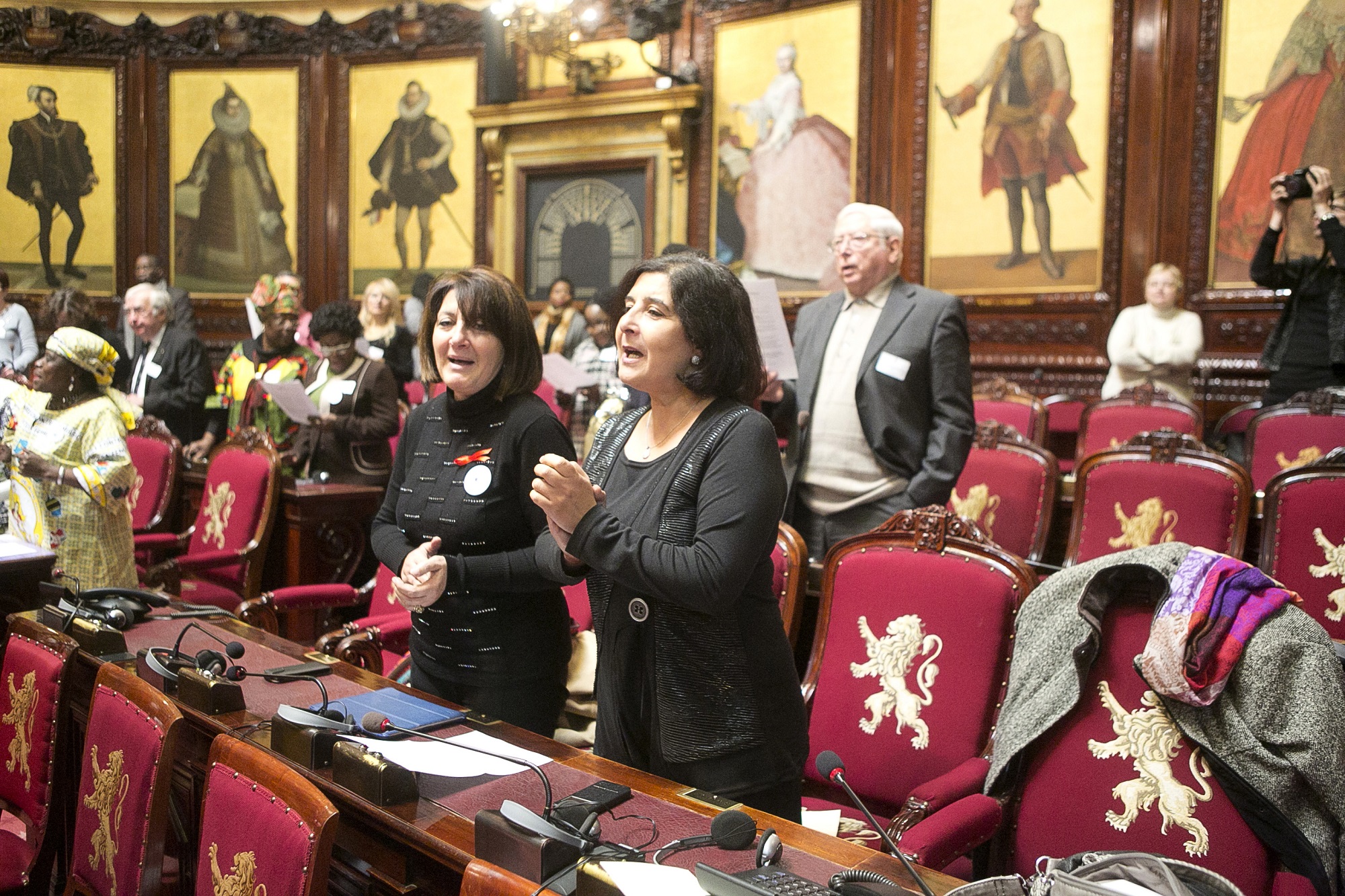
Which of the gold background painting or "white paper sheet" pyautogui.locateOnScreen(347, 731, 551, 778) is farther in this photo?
the gold background painting

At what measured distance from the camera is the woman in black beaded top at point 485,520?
2037mm

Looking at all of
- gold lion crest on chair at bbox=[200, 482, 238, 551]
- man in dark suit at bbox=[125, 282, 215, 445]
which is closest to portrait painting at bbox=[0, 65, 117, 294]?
man in dark suit at bbox=[125, 282, 215, 445]

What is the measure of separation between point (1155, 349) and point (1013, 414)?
3.73ft

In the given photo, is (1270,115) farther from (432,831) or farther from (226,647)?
(432,831)

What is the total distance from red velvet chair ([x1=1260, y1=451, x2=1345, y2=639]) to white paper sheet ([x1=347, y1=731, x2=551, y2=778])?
2304 mm

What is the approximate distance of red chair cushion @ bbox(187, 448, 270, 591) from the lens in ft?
13.6

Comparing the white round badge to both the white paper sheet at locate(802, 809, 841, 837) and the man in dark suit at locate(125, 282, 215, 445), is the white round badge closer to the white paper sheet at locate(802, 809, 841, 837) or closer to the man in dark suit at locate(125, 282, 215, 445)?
the white paper sheet at locate(802, 809, 841, 837)

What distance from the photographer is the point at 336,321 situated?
4.53 metres

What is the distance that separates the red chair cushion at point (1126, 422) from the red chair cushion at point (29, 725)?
14.0 ft

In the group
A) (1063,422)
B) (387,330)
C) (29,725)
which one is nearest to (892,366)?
(29,725)

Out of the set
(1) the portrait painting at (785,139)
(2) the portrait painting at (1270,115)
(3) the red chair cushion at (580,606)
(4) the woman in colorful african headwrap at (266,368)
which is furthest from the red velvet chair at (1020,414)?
(4) the woman in colorful african headwrap at (266,368)

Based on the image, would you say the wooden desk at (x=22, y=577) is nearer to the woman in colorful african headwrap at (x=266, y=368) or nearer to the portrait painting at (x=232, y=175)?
the woman in colorful african headwrap at (x=266, y=368)

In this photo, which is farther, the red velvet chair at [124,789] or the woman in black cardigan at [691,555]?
the red velvet chair at [124,789]

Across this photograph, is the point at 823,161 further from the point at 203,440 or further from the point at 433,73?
the point at 203,440
